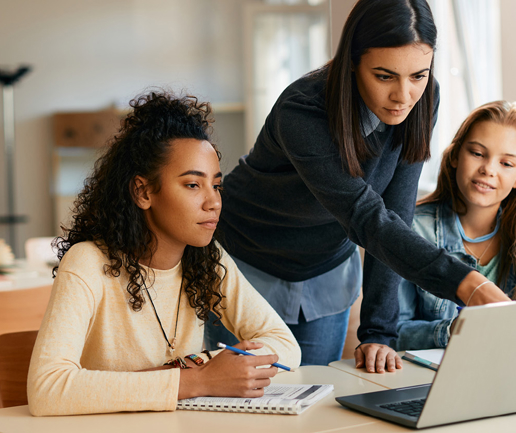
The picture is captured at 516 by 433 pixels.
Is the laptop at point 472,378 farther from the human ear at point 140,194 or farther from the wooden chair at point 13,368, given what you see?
the wooden chair at point 13,368

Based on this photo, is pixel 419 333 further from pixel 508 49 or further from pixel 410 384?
pixel 508 49

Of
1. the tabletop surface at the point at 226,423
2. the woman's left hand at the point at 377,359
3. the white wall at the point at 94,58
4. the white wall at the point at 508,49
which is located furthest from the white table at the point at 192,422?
the white wall at the point at 94,58

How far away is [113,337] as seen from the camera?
4.16ft

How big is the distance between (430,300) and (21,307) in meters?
1.35

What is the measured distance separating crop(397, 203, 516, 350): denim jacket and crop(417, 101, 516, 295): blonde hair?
0.9 inches

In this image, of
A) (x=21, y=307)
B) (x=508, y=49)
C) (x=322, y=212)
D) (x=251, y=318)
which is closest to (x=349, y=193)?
(x=322, y=212)

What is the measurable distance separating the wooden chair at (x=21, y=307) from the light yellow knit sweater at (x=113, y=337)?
0.98 m

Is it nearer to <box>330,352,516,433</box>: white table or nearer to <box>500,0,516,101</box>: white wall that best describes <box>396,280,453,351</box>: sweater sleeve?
<box>330,352,516,433</box>: white table

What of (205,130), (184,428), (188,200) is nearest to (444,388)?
(184,428)

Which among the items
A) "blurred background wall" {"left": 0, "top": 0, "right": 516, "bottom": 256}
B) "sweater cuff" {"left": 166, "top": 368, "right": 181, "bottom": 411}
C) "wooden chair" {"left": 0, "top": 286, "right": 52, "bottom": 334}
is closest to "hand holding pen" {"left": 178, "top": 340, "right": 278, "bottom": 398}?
"sweater cuff" {"left": 166, "top": 368, "right": 181, "bottom": 411}

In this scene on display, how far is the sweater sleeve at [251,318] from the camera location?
1.35 metres

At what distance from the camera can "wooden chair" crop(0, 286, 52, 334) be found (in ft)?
7.02

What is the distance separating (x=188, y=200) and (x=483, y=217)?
2.89ft

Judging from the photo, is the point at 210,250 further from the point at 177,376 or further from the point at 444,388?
the point at 444,388
